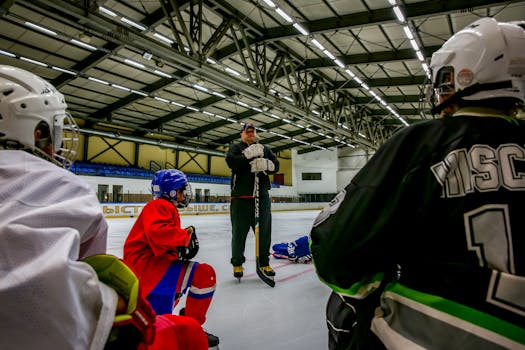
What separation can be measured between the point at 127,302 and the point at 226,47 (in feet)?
36.9

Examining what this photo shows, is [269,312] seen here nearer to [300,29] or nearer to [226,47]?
[300,29]

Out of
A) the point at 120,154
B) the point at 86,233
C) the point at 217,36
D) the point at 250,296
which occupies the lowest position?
the point at 250,296

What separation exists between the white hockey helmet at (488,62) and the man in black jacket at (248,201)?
256 cm

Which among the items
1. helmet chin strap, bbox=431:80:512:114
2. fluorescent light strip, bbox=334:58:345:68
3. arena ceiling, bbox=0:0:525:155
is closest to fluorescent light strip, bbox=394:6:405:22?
arena ceiling, bbox=0:0:525:155

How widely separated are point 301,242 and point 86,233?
398 cm

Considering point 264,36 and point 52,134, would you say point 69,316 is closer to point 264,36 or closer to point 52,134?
point 52,134

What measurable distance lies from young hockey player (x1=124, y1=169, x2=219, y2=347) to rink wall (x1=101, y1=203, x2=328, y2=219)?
1025cm

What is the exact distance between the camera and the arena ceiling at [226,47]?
25.7 ft

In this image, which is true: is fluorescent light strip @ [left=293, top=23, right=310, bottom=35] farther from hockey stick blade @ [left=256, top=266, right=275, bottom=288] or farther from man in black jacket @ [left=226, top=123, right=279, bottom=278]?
hockey stick blade @ [left=256, top=266, right=275, bottom=288]

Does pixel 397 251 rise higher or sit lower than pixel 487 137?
lower

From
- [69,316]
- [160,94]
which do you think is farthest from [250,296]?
[160,94]

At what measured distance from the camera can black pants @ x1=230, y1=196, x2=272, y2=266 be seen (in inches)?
135

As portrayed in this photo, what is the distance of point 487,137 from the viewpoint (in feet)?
2.80

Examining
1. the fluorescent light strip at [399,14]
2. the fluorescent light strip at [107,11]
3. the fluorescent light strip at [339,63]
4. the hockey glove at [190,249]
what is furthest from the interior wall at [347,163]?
the hockey glove at [190,249]
